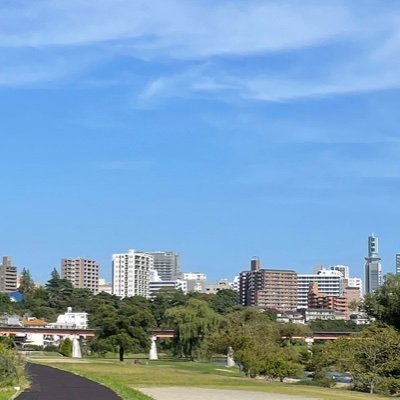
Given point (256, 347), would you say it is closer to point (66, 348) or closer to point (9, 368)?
point (9, 368)

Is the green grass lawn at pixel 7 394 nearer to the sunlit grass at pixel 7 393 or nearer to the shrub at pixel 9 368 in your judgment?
the sunlit grass at pixel 7 393

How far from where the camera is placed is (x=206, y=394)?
35.2 m

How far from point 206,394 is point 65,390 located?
5.73 metres

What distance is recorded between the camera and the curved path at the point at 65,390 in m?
29.2

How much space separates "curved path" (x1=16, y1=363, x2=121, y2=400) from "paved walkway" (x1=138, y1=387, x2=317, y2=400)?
1986 mm

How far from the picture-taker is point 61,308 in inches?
6722

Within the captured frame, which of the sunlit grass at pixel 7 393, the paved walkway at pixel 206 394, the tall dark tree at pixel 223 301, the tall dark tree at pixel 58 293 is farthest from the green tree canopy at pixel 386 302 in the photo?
the tall dark tree at pixel 58 293

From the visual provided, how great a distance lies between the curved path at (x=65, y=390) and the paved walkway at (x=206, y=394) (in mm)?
1986

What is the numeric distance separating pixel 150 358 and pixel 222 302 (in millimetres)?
69299

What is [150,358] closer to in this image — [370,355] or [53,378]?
[370,355]

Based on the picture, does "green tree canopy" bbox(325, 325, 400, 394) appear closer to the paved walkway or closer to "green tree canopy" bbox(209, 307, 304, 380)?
"green tree canopy" bbox(209, 307, 304, 380)

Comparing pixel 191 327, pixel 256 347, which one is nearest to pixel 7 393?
pixel 256 347

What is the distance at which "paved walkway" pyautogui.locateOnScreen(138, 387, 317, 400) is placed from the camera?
3275cm

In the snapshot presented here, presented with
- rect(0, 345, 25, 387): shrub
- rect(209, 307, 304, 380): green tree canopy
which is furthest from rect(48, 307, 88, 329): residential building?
rect(0, 345, 25, 387): shrub
